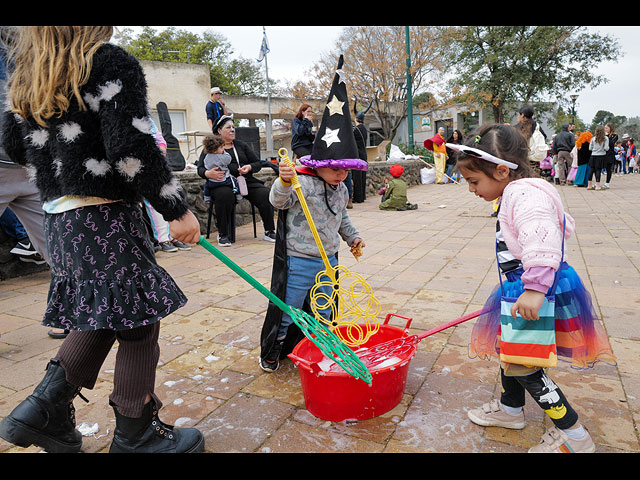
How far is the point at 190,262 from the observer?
5.01m

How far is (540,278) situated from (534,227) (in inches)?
6.8

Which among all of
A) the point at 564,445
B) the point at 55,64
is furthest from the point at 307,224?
the point at 564,445

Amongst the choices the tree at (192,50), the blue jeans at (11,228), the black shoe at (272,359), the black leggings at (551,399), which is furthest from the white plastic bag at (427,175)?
the tree at (192,50)

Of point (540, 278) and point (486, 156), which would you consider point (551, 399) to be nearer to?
point (540, 278)

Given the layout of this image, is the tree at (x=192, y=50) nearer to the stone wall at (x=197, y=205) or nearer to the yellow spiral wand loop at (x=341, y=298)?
the stone wall at (x=197, y=205)

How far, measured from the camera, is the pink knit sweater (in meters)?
1.45

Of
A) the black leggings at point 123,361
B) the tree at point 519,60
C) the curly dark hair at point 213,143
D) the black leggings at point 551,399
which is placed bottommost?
the black leggings at point 551,399

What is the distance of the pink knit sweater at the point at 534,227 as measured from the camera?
4.75 feet

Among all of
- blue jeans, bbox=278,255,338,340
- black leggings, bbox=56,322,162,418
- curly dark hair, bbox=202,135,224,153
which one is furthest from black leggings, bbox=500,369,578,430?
curly dark hair, bbox=202,135,224,153

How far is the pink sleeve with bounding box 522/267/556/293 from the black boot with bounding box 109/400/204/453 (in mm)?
1376

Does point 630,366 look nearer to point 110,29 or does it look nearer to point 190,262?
point 110,29

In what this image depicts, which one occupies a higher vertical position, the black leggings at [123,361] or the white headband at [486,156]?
the white headband at [486,156]
